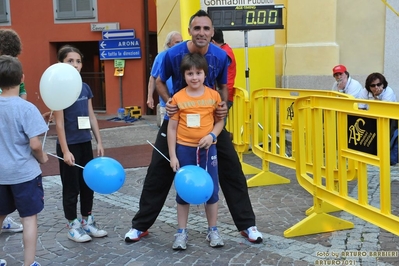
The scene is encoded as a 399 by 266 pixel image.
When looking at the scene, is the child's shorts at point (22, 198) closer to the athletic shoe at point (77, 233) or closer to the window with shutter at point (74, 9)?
the athletic shoe at point (77, 233)

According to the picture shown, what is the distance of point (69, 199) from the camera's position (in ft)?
15.0

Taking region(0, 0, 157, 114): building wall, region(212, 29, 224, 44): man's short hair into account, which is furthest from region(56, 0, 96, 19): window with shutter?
region(212, 29, 224, 44): man's short hair

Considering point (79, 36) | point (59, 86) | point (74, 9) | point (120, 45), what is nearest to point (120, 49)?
point (120, 45)

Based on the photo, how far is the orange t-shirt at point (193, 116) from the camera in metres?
4.13

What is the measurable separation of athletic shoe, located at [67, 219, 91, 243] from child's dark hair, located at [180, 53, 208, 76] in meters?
1.74

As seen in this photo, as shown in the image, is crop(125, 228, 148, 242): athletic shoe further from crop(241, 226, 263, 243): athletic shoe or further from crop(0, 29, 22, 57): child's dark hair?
crop(0, 29, 22, 57): child's dark hair

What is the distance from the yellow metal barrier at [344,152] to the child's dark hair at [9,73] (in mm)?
2556

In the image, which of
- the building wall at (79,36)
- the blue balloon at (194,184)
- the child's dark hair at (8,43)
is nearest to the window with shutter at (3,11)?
the building wall at (79,36)

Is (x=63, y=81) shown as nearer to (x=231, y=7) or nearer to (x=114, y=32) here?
(x=231, y=7)

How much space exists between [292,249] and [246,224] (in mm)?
468

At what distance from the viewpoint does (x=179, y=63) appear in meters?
4.28

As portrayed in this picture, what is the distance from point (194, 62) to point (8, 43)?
178 centimetres

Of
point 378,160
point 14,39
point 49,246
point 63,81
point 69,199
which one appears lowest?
point 49,246

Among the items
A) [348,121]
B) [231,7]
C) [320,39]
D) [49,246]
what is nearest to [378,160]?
[348,121]
